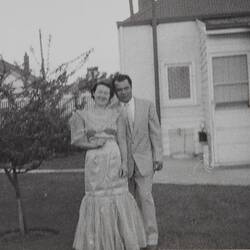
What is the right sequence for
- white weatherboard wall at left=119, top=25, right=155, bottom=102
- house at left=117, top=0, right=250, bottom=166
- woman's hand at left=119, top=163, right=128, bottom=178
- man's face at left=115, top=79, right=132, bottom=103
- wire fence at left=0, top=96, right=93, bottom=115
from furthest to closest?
white weatherboard wall at left=119, top=25, right=155, bottom=102
house at left=117, top=0, right=250, bottom=166
wire fence at left=0, top=96, right=93, bottom=115
man's face at left=115, top=79, right=132, bottom=103
woman's hand at left=119, top=163, right=128, bottom=178

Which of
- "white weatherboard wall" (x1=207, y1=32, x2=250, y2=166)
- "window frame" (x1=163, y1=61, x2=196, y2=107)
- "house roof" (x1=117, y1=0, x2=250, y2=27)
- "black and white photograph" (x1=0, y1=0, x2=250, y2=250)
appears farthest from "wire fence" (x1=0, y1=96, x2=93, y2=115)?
"house roof" (x1=117, y1=0, x2=250, y2=27)

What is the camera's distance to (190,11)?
716 inches

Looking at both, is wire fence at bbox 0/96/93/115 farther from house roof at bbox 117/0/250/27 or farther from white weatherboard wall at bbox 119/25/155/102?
house roof at bbox 117/0/250/27

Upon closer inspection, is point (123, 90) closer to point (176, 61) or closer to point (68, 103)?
point (68, 103)

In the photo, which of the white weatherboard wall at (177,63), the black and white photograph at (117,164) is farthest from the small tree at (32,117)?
the white weatherboard wall at (177,63)

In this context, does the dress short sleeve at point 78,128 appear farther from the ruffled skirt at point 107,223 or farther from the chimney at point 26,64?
the chimney at point 26,64

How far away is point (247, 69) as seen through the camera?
556 inches

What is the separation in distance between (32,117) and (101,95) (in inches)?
54.2

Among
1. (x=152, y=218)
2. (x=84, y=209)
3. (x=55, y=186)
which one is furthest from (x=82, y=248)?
(x=55, y=186)

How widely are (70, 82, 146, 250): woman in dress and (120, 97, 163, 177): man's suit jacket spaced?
22 cm

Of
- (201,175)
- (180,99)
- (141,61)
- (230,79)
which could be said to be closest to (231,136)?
(230,79)

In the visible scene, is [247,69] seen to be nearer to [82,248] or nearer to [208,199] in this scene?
[208,199]

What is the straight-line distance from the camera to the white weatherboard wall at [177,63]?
56.5 feet

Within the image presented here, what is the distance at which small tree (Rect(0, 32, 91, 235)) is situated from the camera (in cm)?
686
